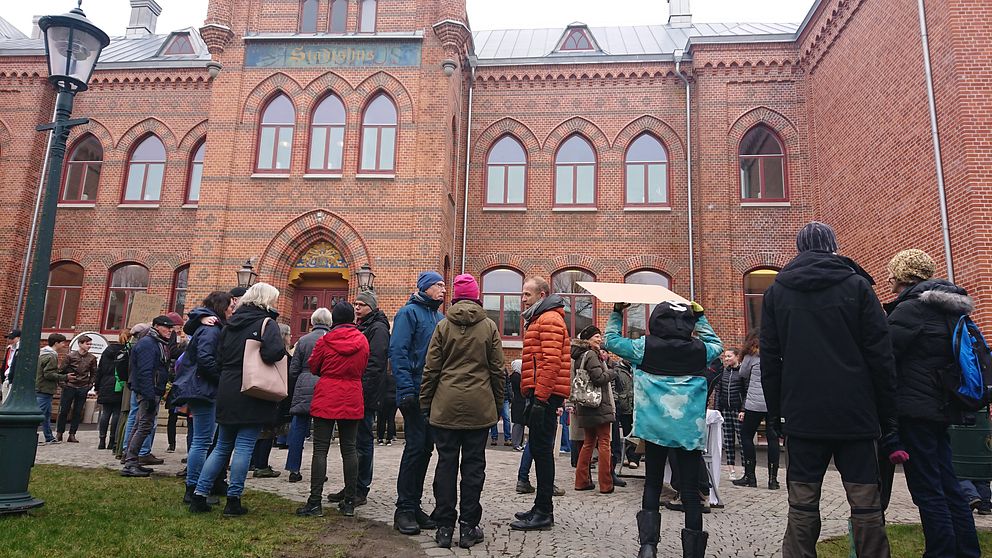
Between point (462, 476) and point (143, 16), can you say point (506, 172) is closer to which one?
point (462, 476)

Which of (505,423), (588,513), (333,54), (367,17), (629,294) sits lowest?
(588,513)

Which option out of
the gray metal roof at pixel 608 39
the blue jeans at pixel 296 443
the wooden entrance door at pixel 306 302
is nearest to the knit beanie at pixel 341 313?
the blue jeans at pixel 296 443

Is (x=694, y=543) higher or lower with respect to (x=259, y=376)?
lower

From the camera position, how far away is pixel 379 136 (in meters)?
15.6

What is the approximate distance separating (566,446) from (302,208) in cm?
879

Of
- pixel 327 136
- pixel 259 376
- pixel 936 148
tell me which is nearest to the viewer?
pixel 259 376

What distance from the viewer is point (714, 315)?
15.2m

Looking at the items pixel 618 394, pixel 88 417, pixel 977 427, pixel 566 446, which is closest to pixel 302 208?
pixel 88 417

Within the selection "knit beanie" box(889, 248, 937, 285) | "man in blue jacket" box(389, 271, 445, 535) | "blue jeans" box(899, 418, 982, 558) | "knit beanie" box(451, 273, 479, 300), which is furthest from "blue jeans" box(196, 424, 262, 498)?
"knit beanie" box(889, 248, 937, 285)

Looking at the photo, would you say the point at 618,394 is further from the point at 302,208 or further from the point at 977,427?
the point at 302,208

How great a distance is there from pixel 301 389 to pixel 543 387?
3046 millimetres

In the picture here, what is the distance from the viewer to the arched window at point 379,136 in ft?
50.7

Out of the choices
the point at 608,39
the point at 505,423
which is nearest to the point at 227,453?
the point at 505,423

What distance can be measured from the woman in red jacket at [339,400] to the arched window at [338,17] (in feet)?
41.8
